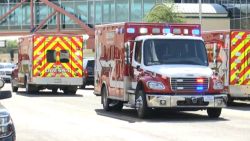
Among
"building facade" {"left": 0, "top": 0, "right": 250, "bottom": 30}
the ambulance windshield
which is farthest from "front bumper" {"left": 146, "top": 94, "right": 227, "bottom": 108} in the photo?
"building facade" {"left": 0, "top": 0, "right": 250, "bottom": 30}

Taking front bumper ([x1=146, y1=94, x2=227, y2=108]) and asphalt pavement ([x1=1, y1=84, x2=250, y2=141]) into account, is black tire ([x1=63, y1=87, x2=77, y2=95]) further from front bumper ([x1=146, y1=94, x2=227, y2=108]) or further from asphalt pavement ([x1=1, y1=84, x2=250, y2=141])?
front bumper ([x1=146, y1=94, x2=227, y2=108])

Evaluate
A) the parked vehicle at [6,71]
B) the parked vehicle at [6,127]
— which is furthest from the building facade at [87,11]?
the parked vehicle at [6,127]

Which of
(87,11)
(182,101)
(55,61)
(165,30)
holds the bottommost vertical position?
(182,101)

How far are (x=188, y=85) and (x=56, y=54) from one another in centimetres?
1454

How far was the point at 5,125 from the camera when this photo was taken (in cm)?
716

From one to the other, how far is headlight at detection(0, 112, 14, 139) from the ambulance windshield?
10782 millimetres

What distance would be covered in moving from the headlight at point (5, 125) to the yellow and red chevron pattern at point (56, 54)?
927 inches

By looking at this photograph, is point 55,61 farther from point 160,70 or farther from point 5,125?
point 5,125

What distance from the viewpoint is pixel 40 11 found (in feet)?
327

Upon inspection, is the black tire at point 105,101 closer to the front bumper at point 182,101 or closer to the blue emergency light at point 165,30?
the blue emergency light at point 165,30

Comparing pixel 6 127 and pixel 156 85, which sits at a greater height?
pixel 6 127

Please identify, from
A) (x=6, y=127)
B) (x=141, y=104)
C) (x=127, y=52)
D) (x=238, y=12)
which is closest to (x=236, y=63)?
(x=127, y=52)

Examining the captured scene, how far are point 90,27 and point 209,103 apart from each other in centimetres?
7658

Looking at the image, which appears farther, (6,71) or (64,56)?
(6,71)
